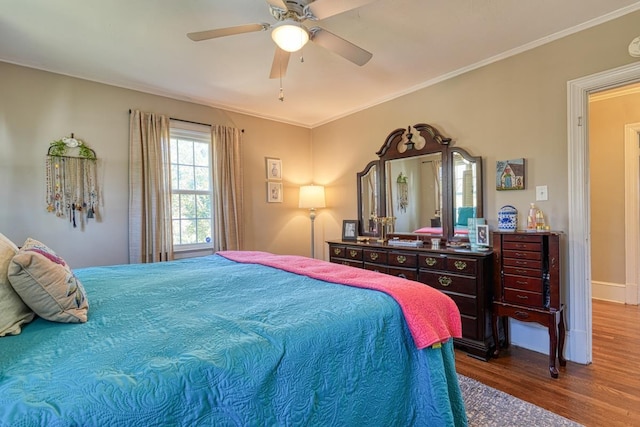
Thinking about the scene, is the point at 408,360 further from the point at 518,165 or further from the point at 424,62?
the point at 424,62

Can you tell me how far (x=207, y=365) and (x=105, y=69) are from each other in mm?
3179

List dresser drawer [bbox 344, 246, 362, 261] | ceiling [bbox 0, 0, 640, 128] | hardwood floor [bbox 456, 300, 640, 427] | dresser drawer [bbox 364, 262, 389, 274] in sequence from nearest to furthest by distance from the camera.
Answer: hardwood floor [bbox 456, 300, 640, 427] < ceiling [bbox 0, 0, 640, 128] < dresser drawer [bbox 364, 262, 389, 274] < dresser drawer [bbox 344, 246, 362, 261]

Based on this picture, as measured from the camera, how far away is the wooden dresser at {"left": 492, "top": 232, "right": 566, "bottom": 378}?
2.28 meters

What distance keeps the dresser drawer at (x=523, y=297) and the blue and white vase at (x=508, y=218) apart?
0.53 meters

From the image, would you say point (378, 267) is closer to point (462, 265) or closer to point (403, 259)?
point (403, 259)

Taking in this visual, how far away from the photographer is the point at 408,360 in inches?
52.8

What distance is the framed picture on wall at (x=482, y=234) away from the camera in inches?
109

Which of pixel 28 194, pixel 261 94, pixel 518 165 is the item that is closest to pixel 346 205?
pixel 261 94

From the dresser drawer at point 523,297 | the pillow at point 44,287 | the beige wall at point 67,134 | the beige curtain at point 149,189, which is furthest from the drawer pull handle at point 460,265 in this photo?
the beige curtain at point 149,189

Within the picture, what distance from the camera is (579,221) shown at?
2.41 m

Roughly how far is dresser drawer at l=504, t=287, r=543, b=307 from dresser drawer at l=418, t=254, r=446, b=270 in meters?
0.51

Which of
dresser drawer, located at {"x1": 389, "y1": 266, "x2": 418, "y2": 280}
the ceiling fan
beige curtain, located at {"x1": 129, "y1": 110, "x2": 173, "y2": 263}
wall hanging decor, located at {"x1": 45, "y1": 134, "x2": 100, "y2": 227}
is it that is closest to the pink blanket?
dresser drawer, located at {"x1": 389, "y1": 266, "x2": 418, "y2": 280}

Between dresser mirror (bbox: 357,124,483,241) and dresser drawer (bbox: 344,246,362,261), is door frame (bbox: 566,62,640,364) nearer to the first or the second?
dresser mirror (bbox: 357,124,483,241)

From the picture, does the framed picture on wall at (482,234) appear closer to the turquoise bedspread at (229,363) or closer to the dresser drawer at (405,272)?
the dresser drawer at (405,272)
